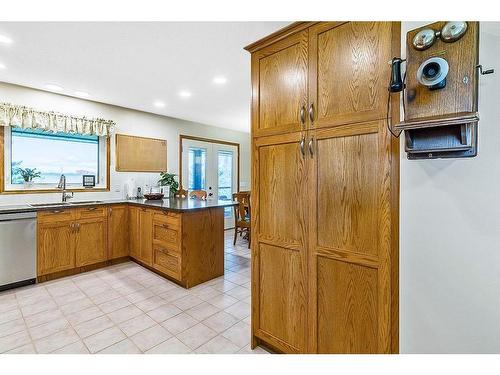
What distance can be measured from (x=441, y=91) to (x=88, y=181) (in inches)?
170

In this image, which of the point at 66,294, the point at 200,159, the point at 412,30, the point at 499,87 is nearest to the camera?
the point at 499,87

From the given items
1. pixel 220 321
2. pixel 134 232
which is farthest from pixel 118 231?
pixel 220 321

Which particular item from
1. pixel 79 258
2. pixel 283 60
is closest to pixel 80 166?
pixel 79 258

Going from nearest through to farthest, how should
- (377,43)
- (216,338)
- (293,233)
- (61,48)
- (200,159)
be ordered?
(377,43) → (293,233) → (216,338) → (61,48) → (200,159)

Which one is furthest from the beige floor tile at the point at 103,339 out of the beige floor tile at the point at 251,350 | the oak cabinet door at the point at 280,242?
the oak cabinet door at the point at 280,242

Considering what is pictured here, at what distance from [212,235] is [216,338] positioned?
132cm

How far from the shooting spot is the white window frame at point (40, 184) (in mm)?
3184

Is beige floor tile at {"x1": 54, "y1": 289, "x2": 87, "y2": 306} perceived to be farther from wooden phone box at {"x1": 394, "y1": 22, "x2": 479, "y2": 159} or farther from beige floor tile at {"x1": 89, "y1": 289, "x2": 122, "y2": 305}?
wooden phone box at {"x1": 394, "y1": 22, "x2": 479, "y2": 159}

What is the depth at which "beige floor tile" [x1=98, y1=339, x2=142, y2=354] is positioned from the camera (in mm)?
1794

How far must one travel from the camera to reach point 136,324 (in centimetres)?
215

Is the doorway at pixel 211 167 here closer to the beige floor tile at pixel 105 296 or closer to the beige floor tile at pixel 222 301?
the beige floor tile at pixel 105 296

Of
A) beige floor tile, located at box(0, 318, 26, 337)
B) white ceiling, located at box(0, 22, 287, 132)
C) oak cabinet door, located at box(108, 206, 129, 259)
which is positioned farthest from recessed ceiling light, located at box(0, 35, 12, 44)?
beige floor tile, located at box(0, 318, 26, 337)

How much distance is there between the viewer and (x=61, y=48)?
2.31 m

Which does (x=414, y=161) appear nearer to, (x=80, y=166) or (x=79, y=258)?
(x=79, y=258)
